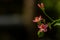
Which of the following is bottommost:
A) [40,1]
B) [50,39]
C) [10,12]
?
[50,39]

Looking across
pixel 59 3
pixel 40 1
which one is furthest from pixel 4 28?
pixel 40 1

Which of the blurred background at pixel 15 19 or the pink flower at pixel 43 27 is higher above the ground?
the blurred background at pixel 15 19

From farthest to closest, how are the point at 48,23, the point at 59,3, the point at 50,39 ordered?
the point at 50,39 < the point at 59,3 < the point at 48,23

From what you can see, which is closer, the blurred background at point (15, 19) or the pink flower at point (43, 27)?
the pink flower at point (43, 27)

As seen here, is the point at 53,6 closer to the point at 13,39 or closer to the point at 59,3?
the point at 59,3

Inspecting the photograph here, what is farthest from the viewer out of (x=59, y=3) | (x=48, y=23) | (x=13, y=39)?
(x=13, y=39)

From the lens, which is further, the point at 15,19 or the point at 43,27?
the point at 15,19

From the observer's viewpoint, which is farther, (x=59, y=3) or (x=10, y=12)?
(x=10, y=12)

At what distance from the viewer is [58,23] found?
34.6 inches

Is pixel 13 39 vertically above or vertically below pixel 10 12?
below

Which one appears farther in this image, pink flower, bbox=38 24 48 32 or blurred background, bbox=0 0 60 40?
blurred background, bbox=0 0 60 40

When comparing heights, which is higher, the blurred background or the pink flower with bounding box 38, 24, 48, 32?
the blurred background

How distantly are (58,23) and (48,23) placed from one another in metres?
0.04

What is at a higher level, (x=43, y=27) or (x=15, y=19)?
(x=15, y=19)
